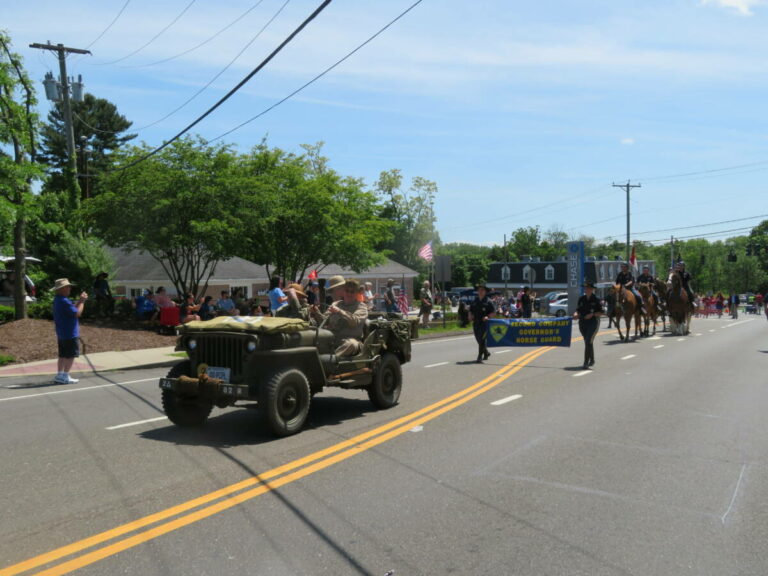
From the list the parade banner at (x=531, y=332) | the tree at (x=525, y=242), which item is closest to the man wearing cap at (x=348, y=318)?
the parade banner at (x=531, y=332)

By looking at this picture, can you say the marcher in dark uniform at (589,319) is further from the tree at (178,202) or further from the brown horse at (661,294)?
the tree at (178,202)

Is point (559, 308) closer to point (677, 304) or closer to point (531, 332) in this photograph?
point (677, 304)

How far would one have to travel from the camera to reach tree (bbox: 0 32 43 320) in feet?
60.8

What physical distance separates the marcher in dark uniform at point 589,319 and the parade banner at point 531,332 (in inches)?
67.7

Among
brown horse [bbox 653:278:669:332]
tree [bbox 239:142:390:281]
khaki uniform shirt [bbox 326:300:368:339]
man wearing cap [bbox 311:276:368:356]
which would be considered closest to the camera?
man wearing cap [bbox 311:276:368:356]

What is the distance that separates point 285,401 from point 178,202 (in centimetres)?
1822

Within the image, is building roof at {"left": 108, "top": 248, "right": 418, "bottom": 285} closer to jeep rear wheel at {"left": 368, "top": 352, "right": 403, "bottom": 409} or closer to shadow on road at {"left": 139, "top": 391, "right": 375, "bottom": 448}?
shadow on road at {"left": 139, "top": 391, "right": 375, "bottom": 448}

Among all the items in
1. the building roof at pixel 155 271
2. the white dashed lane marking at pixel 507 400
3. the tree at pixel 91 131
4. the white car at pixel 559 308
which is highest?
the tree at pixel 91 131

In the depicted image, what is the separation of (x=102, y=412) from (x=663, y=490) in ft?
24.0

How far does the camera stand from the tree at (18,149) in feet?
60.8

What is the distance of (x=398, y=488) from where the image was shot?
19.7 ft

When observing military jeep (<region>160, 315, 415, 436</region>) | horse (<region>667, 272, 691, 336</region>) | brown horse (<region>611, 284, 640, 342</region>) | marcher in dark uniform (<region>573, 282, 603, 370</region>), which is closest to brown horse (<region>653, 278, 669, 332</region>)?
horse (<region>667, 272, 691, 336</region>)

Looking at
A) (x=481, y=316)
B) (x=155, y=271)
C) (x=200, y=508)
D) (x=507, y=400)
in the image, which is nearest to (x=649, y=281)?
(x=481, y=316)

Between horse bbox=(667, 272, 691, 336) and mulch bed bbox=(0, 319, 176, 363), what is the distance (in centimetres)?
1738
